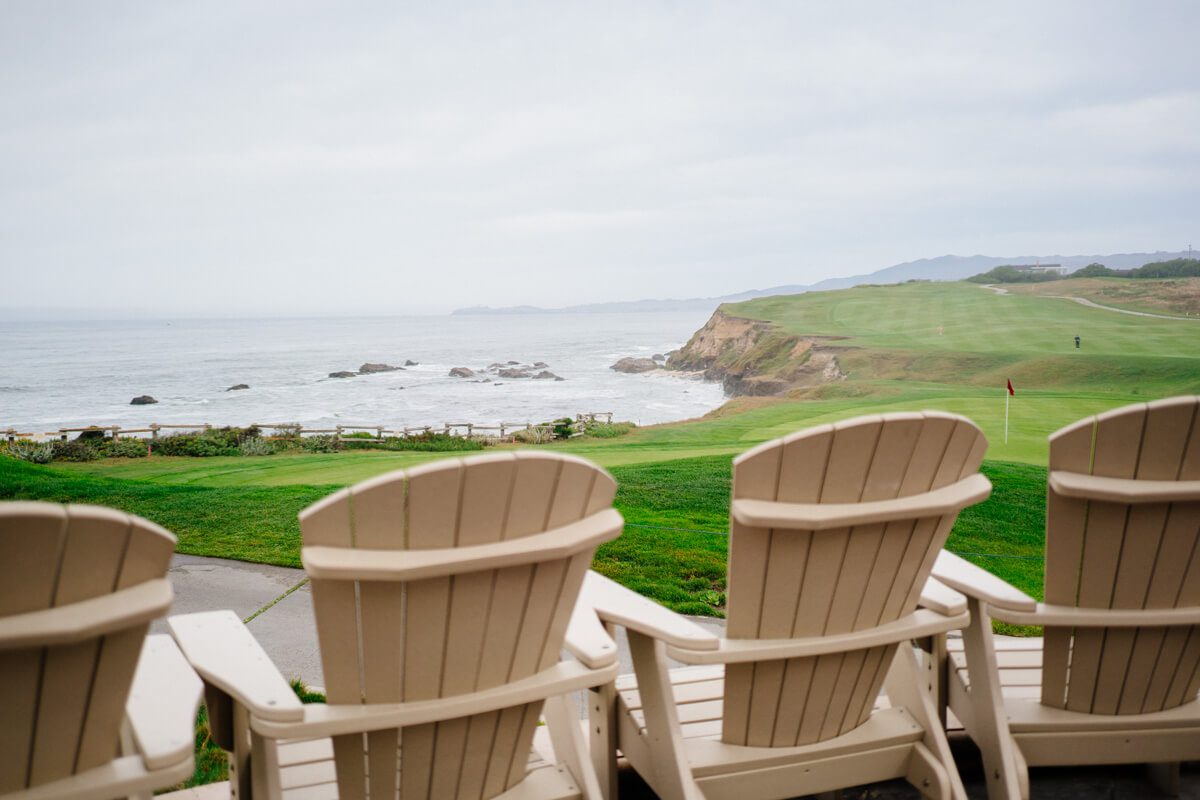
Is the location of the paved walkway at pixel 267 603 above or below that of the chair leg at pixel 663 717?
below

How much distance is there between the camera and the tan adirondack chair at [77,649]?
3.20ft

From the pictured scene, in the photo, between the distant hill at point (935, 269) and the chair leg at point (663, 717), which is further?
the distant hill at point (935, 269)

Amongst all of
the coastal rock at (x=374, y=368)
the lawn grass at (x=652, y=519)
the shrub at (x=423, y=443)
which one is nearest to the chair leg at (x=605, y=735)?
the lawn grass at (x=652, y=519)

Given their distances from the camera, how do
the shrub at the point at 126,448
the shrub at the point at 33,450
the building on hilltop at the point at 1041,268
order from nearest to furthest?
the shrub at the point at 33,450 < the shrub at the point at 126,448 < the building on hilltop at the point at 1041,268

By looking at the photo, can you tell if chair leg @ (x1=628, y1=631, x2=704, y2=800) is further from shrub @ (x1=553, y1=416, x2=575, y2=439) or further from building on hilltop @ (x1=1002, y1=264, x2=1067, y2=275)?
building on hilltop @ (x1=1002, y1=264, x2=1067, y2=275)

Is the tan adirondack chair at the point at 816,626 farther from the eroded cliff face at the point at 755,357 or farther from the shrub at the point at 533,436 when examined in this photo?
the eroded cliff face at the point at 755,357

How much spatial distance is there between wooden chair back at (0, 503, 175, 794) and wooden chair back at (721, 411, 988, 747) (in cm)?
91

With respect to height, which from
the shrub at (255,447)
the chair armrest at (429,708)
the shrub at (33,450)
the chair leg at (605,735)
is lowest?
the shrub at (255,447)

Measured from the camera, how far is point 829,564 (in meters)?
1.59

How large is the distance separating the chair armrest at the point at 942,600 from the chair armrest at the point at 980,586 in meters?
0.03

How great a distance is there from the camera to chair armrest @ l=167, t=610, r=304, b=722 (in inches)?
50.4

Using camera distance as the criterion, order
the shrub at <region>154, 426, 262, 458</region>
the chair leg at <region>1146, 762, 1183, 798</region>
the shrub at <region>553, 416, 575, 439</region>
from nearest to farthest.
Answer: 1. the chair leg at <region>1146, 762, 1183, 798</region>
2. the shrub at <region>154, 426, 262, 458</region>
3. the shrub at <region>553, 416, 575, 439</region>

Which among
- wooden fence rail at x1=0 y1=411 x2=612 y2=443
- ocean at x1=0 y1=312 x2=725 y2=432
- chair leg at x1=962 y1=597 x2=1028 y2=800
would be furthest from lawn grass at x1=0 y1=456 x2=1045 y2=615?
ocean at x1=0 y1=312 x2=725 y2=432

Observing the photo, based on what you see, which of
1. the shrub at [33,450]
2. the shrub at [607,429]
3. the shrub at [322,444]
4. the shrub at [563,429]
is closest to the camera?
the shrub at [33,450]
